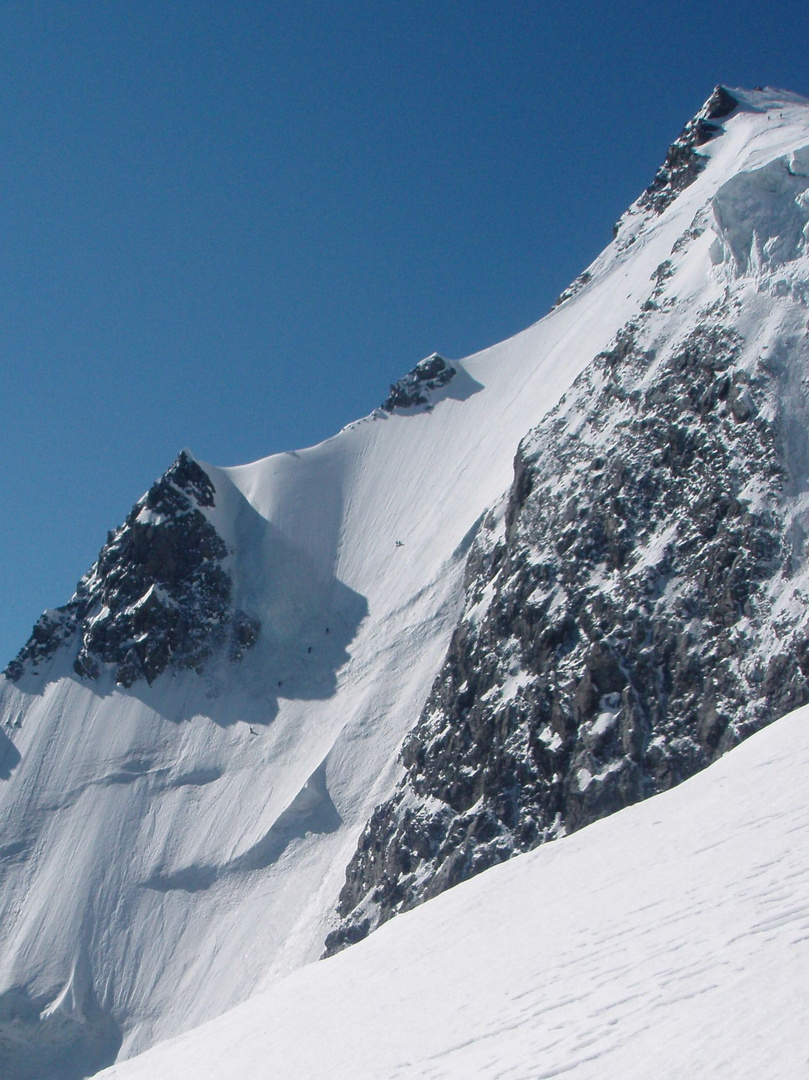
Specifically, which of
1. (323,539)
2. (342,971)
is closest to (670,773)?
(342,971)

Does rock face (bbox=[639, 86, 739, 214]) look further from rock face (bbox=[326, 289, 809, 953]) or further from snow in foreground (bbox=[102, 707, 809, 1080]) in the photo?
snow in foreground (bbox=[102, 707, 809, 1080])

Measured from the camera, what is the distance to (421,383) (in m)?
76.4

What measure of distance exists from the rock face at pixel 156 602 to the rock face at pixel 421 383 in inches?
616

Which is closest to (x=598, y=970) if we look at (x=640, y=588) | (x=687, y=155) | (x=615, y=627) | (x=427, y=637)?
(x=615, y=627)

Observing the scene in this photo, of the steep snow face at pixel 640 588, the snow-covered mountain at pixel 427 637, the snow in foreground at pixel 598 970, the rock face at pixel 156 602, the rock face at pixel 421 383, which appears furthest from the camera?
the rock face at pixel 421 383

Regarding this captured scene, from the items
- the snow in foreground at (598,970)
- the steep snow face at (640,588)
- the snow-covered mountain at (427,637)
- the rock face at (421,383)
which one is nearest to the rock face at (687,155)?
the snow-covered mountain at (427,637)

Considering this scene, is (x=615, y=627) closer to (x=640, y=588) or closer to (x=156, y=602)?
(x=640, y=588)

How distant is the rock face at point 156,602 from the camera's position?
204 feet

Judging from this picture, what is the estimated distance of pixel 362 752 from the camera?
49500mm

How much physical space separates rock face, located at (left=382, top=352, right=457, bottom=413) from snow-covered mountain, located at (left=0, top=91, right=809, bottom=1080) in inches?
9.9

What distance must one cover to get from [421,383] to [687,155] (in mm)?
23798

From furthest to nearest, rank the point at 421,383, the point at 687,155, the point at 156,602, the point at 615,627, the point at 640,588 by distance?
the point at 421,383, the point at 687,155, the point at 156,602, the point at 640,588, the point at 615,627

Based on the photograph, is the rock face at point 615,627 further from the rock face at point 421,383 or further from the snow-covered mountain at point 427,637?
the rock face at point 421,383

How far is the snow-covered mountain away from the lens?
3353 cm
